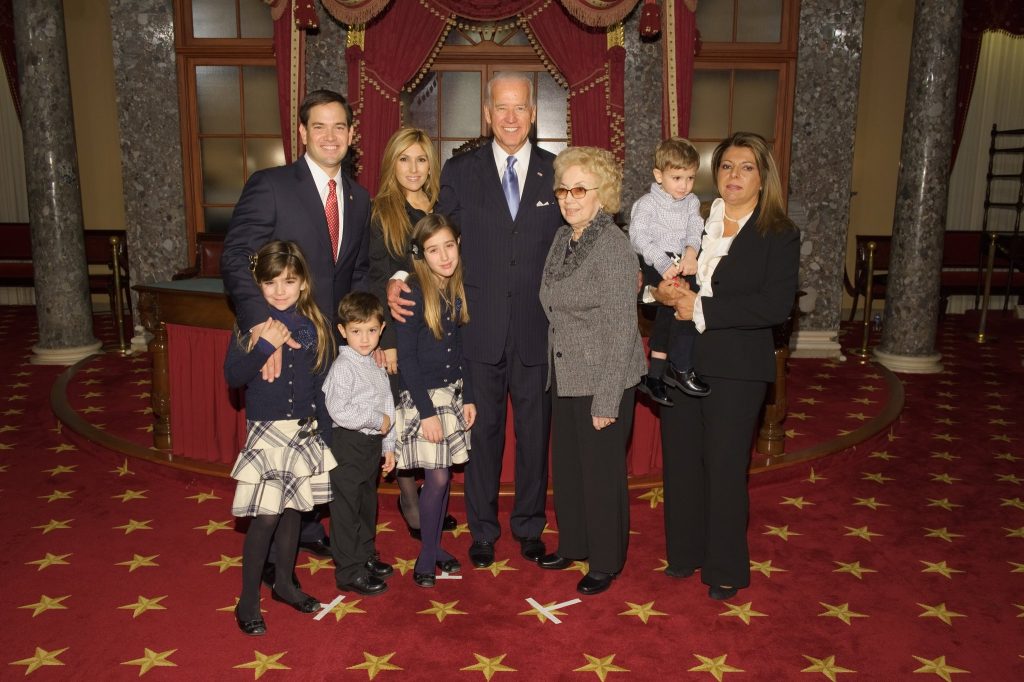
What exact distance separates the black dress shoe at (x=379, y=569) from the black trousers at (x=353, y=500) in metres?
0.07

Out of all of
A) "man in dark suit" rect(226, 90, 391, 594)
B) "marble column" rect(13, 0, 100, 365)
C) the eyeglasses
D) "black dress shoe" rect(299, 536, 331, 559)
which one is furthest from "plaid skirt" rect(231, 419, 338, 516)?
"marble column" rect(13, 0, 100, 365)

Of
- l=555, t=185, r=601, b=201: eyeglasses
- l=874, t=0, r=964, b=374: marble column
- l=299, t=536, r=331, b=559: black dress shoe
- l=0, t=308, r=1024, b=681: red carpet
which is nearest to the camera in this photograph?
l=0, t=308, r=1024, b=681: red carpet

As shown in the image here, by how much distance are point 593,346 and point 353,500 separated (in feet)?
3.52

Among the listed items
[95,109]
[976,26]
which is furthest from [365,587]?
[976,26]

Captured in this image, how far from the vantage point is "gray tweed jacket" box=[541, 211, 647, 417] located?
116 inches

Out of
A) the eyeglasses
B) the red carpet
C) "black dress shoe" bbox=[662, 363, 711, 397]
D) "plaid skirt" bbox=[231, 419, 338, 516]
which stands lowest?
the red carpet

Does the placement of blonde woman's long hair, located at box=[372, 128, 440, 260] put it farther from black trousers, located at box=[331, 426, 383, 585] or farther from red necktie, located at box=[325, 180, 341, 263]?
black trousers, located at box=[331, 426, 383, 585]

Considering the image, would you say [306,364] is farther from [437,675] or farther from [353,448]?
[437,675]

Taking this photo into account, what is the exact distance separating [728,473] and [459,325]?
1.15 meters

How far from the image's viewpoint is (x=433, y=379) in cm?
324

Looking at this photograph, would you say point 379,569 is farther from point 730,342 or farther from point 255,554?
point 730,342

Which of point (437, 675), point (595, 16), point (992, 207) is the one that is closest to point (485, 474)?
point (437, 675)

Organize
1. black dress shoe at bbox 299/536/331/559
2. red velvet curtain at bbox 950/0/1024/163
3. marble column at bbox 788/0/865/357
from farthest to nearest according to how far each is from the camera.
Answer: red velvet curtain at bbox 950/0/1024/163
marble column at bbox 788/0/865/357
black dress shoe at bbox 299/536/331/559

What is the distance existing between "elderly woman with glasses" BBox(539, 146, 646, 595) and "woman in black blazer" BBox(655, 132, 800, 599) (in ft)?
0.75
